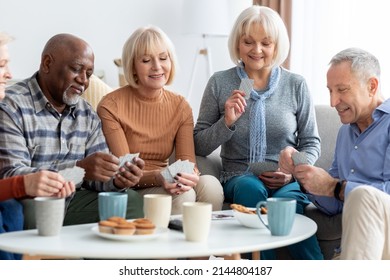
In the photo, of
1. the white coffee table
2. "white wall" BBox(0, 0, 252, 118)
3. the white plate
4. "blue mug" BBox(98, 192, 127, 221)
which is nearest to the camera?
the white coffee table

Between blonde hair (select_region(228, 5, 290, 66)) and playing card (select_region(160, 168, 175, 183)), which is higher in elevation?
blonde hair (select_region(228, 5, 290, 66))

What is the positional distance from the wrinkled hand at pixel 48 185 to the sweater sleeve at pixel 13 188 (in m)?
0.06

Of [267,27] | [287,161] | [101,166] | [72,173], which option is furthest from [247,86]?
[72,173]

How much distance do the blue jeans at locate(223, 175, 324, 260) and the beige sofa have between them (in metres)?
0.06

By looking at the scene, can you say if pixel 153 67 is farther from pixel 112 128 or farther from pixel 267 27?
pixel 267 27

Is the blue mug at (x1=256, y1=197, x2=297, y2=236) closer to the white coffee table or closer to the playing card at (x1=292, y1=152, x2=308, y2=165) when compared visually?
the white coffee table

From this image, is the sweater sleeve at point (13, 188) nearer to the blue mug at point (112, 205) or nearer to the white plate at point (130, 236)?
the blue mug at point (112, 205)

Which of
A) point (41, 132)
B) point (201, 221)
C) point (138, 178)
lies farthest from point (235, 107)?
point (201, 221)

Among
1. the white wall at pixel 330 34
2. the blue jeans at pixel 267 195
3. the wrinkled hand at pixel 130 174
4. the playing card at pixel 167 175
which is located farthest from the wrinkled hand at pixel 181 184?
the white wall at pixel 330 34

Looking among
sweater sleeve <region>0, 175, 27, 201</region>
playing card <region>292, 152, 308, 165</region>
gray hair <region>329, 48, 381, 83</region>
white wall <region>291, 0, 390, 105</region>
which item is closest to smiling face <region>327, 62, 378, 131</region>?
gray hair <region>329, 48, 381, 83</region>

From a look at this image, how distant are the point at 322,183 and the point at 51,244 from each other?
107cm

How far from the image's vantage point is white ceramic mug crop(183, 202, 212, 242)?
6.31 feet

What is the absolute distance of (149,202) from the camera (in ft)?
7.00

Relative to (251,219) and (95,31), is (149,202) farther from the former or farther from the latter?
(95,31)
